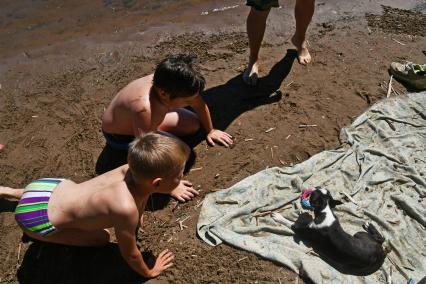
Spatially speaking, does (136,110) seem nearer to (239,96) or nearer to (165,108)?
(165,108)

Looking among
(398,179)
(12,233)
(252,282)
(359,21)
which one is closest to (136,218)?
(252,282)

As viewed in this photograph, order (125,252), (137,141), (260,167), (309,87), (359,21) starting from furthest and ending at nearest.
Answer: (359,21), (309,87), (260,167), (125,252), (137,141)

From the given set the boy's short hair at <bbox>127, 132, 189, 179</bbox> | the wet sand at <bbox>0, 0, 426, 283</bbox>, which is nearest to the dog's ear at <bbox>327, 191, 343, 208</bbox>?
the wet sand at <bbox>0, 0, 426, 283</bbox>

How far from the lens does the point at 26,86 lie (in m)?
4.69

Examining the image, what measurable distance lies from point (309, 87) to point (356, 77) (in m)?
0.57

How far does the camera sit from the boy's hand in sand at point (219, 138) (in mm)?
3924

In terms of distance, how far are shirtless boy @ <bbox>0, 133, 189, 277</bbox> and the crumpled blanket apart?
611mm

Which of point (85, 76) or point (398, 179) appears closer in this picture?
point (398, 179)

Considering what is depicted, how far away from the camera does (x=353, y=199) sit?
11.2 feet

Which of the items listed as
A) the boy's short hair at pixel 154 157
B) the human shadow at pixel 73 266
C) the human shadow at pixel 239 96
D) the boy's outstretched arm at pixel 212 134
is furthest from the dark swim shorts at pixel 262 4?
the human shadow at pixel 73 266

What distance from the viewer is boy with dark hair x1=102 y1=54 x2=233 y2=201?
3.06 metres

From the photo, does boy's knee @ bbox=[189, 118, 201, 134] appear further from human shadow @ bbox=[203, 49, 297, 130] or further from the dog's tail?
the dog's tail

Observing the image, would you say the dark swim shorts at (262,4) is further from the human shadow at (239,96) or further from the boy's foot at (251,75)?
the human shadow at (239,96)

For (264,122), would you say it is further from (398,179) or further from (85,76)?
(85,76)
